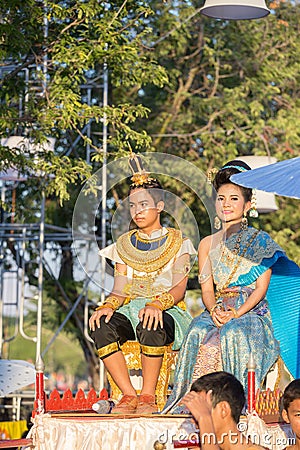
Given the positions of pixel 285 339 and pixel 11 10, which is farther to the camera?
pixel 11 10

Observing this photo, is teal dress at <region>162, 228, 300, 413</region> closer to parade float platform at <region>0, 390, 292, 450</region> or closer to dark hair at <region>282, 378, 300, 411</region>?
parade float platform at <region>0, 390, 292, 450</region>

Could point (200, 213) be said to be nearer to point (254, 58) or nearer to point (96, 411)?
point (254, 58)

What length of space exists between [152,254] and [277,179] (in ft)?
3.76

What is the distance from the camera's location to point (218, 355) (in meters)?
5.65

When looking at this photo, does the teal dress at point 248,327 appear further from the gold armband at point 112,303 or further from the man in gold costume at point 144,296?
the gold armband at point 112,303

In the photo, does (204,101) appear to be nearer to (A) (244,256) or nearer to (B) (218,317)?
(A) (244,256)

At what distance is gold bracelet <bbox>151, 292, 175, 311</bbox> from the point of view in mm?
5939

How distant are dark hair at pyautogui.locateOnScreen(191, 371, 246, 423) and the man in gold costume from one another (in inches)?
61.4

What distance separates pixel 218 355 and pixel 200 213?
7.14 metres

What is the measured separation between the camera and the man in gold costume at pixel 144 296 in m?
5.79

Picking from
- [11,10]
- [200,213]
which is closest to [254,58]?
[200,213]

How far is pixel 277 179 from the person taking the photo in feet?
17.3

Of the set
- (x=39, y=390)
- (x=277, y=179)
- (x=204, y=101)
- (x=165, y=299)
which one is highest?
(x=277, y=179)

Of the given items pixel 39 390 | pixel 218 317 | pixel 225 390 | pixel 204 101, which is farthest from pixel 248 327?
pixel 204 101
